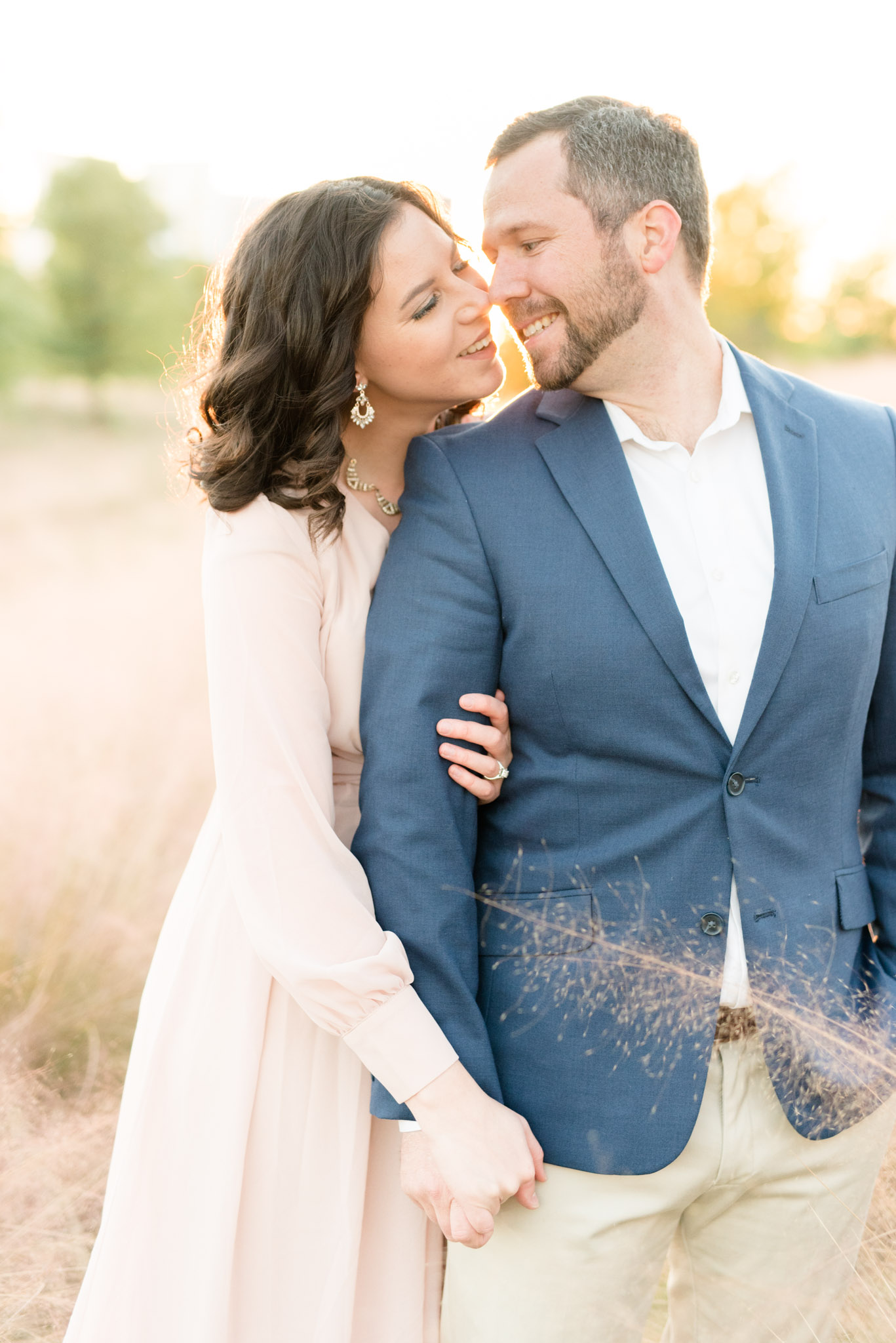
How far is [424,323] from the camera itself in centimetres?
195

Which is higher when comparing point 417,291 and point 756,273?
point 756,273

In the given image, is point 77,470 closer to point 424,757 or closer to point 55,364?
point 55,364

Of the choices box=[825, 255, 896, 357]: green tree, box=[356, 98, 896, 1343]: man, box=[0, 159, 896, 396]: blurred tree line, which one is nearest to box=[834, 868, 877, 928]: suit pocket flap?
box=[356, 98, 896, 1343]: man

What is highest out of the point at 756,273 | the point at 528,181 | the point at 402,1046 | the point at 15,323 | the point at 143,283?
the point at 143,283

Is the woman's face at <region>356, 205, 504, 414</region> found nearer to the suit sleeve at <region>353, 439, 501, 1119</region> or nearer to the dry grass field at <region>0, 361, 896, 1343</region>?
the suit sleeve at <region>353, 439, 501, 1119</region>

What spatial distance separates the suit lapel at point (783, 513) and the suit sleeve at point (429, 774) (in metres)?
0.46

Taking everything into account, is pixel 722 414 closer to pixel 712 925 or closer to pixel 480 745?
pixel 480 745

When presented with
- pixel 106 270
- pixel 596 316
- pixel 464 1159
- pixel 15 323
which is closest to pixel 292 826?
pixel 464 1159

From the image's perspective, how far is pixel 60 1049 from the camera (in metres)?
2.92

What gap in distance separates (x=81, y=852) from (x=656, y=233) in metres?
2.73

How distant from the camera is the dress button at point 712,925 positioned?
1696 millimetres

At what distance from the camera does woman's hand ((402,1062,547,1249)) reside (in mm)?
1577

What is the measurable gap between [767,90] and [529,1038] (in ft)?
18.7

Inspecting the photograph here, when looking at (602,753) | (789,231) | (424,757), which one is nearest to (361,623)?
(424,757)
